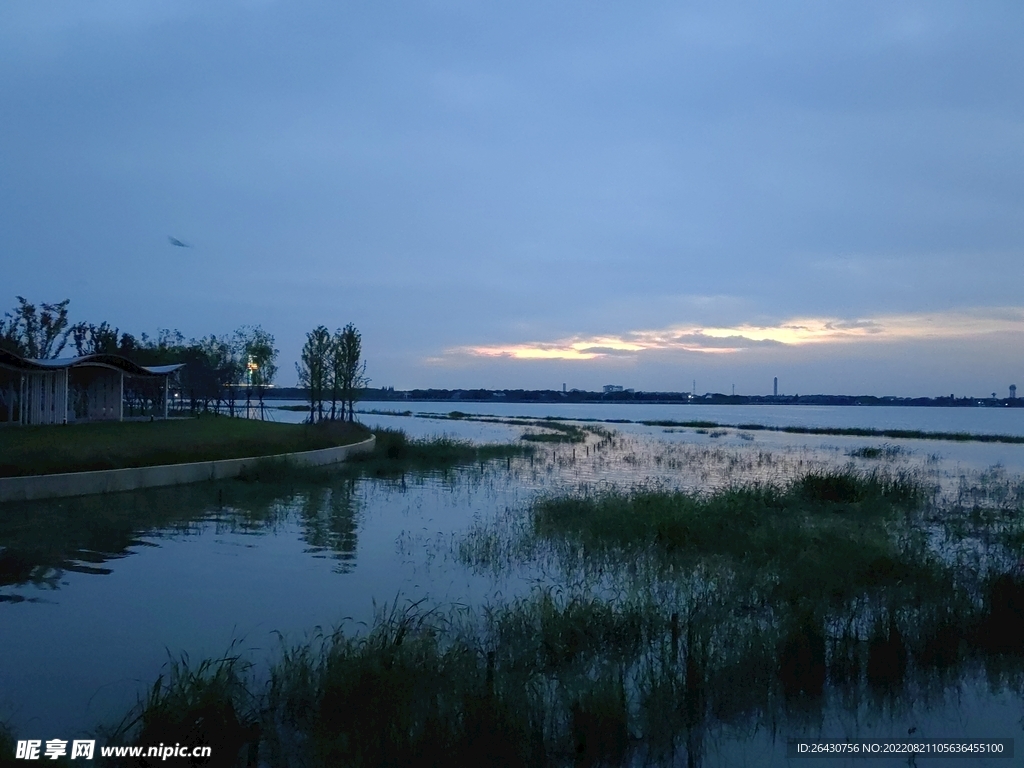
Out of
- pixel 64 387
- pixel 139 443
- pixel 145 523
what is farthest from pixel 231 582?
pixel 64 387

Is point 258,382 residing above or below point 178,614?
above

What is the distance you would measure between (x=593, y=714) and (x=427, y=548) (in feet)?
25.1

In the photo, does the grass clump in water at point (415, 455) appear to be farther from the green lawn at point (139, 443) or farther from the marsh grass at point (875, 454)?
the marsh grass at point (875, 454)

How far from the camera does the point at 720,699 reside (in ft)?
20.8

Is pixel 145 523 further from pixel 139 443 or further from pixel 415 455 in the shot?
pixel 415 455

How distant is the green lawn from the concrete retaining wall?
54 cm

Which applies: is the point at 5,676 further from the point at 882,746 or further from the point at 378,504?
the point at 378,504

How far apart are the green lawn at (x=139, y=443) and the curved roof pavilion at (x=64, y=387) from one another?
5.82ft

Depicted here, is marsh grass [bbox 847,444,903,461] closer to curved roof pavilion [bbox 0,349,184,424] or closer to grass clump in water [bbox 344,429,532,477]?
grass clump in water [bbox 344,429,532,477]

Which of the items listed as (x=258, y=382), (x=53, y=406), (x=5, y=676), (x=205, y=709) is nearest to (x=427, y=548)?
(x=5, y=676)

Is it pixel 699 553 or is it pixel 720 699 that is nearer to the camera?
pixel 720 699

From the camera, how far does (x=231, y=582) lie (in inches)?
404

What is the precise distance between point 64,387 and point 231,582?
84.7ft

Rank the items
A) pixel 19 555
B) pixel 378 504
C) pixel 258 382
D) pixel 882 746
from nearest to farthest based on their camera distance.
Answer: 1. pixel 882 746
2. pixel 19 555
3. pixel 378 504
4. pixel 258 382
